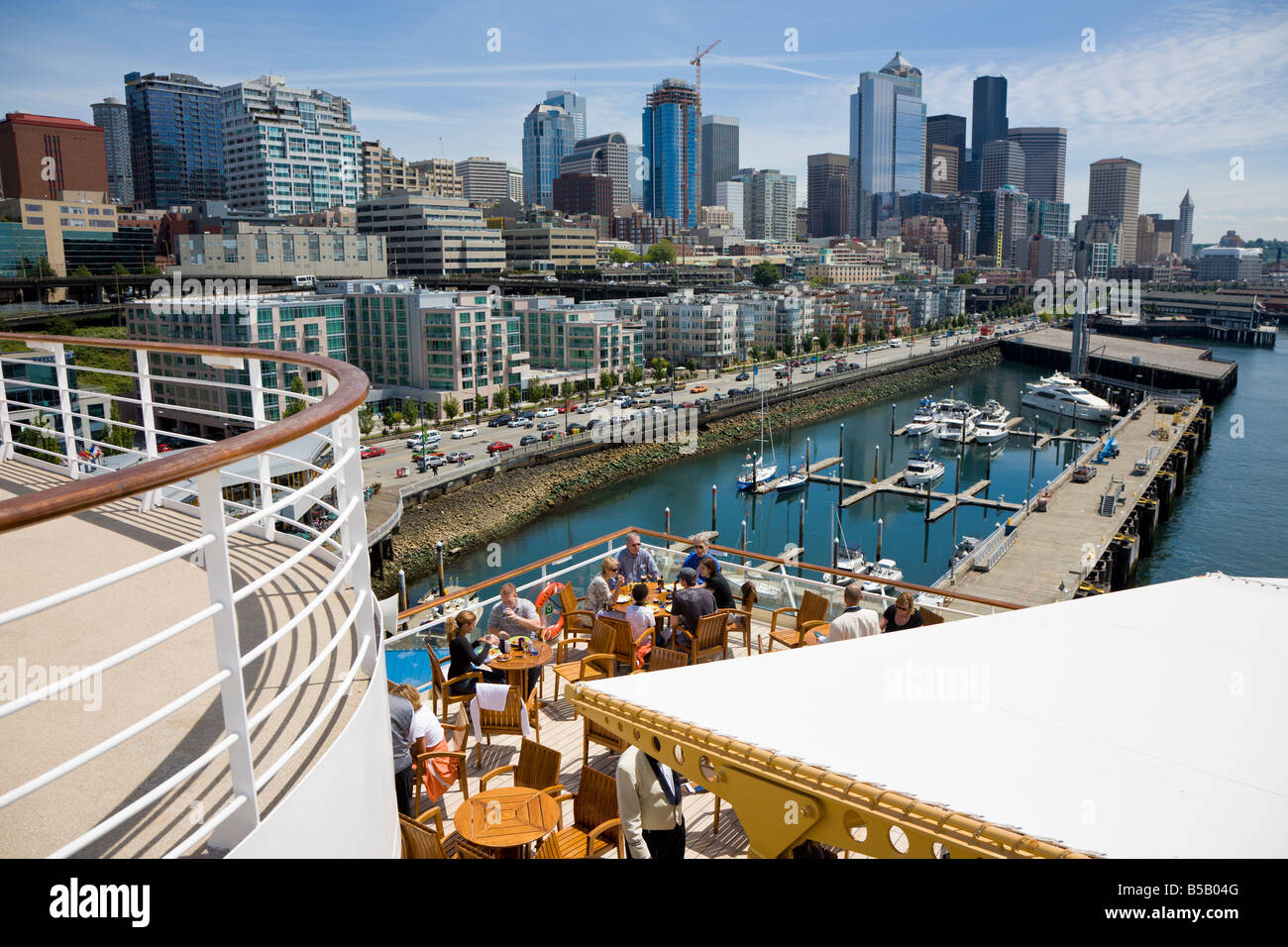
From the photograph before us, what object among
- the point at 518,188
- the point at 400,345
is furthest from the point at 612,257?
the point at 518,188

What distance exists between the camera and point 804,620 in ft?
15.9

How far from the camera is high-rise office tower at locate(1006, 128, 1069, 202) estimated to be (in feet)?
646

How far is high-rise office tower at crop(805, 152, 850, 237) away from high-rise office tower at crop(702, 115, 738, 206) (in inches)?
882

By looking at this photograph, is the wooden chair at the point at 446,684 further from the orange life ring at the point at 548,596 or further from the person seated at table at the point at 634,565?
the person seated at table at the point at 634,565

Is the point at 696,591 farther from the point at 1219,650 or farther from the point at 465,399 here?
the point at 465,399

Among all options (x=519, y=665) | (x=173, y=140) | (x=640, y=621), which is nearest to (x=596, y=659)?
(x=640, y=621)

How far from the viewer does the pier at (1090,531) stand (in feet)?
65.7

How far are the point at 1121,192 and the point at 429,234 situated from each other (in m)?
150

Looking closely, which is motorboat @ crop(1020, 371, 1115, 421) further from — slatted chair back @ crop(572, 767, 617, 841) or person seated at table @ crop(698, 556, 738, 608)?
slatted chair back @ crop(572, 767, 617, 841)

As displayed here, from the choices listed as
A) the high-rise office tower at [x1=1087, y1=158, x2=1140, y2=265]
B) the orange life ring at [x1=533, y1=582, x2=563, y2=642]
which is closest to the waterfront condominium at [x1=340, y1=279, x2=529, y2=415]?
the orange life ring at [x1=533, y1=582, x2=563, y2=642]

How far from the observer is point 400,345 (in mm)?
39688

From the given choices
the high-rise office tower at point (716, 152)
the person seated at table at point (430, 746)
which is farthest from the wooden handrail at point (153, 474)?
the high-rise office tower at point (716, 152)

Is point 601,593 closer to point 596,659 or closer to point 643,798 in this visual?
point 596,659
